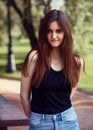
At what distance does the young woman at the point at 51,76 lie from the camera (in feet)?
8.92

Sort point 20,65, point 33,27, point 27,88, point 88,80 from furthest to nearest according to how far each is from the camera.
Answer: point 20,65 < point 33,27 < point 88,80 < point 27,88

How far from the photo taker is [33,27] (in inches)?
698

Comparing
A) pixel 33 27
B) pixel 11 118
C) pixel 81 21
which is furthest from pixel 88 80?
pixel 11 118

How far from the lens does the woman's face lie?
9.00 ft

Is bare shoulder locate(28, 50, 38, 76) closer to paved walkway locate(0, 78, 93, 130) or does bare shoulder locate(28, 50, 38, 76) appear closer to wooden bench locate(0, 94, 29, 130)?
wooden bench locate(0, 94, 29, 130)

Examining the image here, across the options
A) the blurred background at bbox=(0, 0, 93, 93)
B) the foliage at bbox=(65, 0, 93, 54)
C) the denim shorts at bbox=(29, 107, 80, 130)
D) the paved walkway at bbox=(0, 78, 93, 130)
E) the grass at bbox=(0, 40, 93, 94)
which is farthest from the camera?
the blurred background at bbox=(0, 0, 93, 93)

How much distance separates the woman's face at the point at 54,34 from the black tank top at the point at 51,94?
0.17 m

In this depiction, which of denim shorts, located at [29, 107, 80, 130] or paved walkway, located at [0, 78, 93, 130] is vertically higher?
denim shorts, located at [29, 107, 80, 130]

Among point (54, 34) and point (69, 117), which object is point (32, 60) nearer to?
point (54, 34)

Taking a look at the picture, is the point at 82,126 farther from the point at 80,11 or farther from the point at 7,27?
the point at 7,27

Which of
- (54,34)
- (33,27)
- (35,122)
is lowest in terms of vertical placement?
(33,27)

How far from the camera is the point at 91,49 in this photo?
17922mm

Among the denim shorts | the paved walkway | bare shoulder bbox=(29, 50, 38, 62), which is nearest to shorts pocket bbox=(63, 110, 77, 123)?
the denim shorts

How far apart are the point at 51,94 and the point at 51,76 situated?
11 cm
